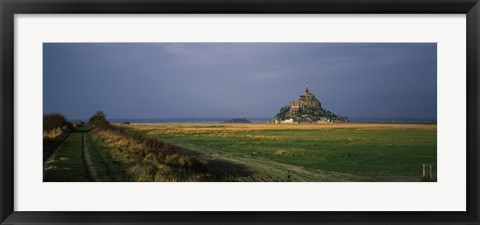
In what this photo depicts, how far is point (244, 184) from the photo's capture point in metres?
6.06

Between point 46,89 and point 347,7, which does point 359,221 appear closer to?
point 347,7

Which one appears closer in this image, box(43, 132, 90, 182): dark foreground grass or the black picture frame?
the black picture frame

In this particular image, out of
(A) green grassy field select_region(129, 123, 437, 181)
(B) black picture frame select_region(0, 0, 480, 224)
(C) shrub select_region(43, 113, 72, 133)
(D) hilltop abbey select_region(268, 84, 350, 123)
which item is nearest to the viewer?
(B) black picture frame select_region(0, 0, 480, 224)

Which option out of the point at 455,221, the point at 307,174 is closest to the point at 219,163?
the point at 307,174

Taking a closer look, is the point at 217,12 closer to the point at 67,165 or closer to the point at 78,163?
the point at 78,163

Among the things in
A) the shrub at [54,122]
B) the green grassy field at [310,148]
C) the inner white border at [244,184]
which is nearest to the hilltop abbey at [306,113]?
the green grassy field at [310,148]

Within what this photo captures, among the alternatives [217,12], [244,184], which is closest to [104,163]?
[244,184]

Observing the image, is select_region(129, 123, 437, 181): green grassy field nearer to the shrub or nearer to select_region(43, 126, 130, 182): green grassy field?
select_region(43, 126, 130, 182): green grassy field

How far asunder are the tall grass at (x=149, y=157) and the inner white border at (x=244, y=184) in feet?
0.55

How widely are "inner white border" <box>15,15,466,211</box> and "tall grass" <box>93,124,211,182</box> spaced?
167 millimetres

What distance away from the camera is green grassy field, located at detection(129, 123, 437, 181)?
20.4ft

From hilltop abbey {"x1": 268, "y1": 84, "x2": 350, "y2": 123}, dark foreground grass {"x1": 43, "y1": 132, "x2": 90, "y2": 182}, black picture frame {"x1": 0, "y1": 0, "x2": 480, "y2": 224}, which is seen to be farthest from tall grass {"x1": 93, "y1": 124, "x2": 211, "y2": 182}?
hilltop abbey {"x1": 268, "y1": 84, "x2": 350, "y2": 123}

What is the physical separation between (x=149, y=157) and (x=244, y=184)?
1.49 meters

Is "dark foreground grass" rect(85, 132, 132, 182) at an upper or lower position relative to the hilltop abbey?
lower
